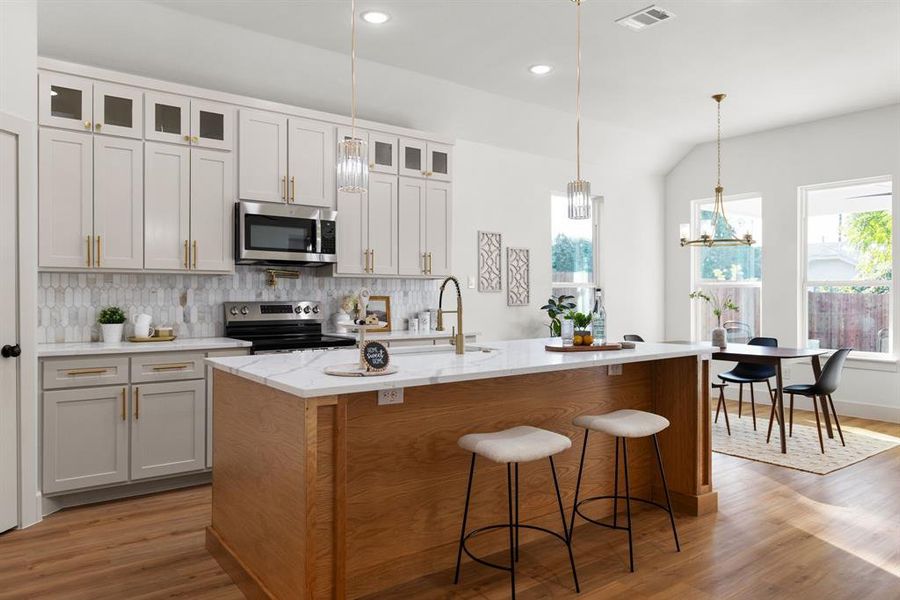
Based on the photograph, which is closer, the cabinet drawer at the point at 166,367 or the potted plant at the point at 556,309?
the cabinet drawer at the point at 166,367

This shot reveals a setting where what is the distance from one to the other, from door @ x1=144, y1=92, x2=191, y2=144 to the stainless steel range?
1275mm

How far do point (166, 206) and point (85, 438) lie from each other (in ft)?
5.08

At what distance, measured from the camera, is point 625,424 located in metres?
2.95

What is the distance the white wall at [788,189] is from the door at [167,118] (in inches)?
240

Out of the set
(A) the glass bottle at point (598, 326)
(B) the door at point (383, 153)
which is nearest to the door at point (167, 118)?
(B) the door at point (383, 153)

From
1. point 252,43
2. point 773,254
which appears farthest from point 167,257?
point 773,254

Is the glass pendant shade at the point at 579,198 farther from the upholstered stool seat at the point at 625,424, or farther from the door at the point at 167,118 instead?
the door at the point at 167,118

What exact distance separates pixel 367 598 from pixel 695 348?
7.32 feet

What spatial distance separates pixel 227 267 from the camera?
4508 millimetres

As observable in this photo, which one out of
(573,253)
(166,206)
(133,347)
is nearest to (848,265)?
(573,253)

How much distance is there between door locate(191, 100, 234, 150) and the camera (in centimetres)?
432

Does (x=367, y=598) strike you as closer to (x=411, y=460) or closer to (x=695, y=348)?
(x=411, y=460)

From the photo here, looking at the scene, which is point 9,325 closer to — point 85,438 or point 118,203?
point 85,438

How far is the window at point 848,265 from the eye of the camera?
638 cm
